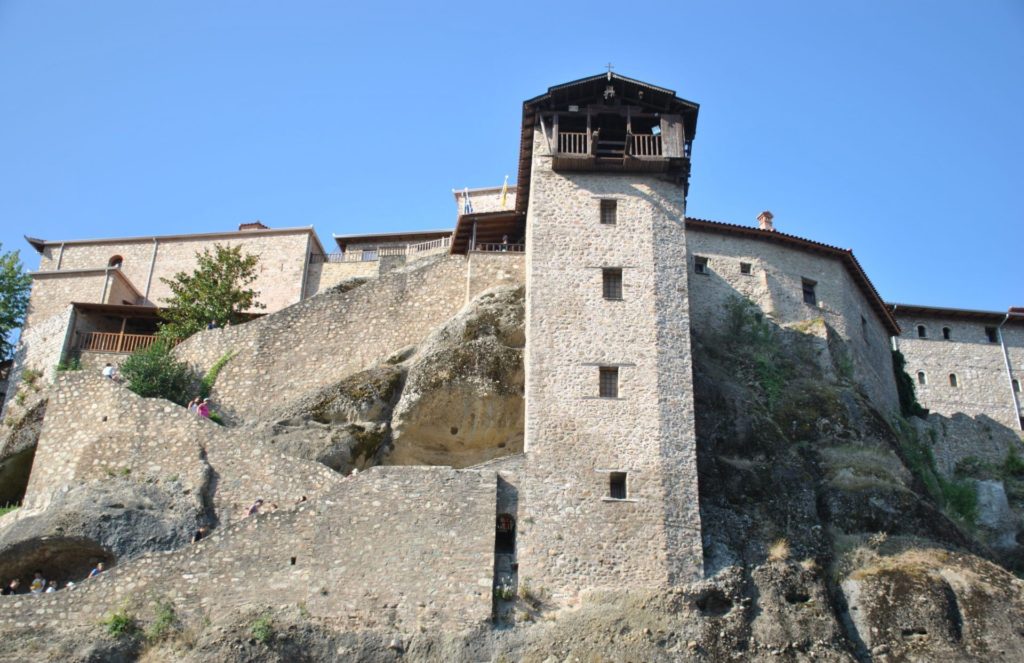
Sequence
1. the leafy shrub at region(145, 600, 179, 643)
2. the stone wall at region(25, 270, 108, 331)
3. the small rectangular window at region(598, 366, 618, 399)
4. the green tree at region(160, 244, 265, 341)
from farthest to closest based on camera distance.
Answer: the stone wall at region(25, 270, 108, 331) → the green tree at region(160, 244, 265, 341) → the small rectangular window at region(598, 366, 618, 399) → the leafy shrub at region(145, 600, 179, 643)

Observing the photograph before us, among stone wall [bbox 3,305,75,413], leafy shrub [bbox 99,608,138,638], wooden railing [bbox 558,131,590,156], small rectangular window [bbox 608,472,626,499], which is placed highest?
wooden railing [bbox 558,131,590,156]

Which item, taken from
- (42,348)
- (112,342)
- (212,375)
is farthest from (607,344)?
(42,348)

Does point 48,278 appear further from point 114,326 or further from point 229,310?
point 229,310

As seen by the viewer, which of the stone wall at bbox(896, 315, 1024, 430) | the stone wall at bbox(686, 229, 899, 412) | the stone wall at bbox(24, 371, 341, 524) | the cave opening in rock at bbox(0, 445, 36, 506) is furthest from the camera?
the stone wall at bbox(896, 315, 1024, 430)

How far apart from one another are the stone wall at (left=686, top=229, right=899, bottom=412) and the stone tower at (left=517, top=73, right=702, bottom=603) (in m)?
6.88

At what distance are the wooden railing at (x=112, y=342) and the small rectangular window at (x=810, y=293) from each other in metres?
23.9

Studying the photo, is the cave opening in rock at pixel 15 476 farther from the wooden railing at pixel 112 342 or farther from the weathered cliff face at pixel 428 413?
the weathered cliff face at pixel 428 413

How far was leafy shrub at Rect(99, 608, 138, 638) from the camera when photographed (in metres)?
22.5

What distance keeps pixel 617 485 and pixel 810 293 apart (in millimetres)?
16071

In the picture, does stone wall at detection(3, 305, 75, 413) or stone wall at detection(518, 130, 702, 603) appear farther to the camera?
stone wall at detection(3, 305, 75, 413)

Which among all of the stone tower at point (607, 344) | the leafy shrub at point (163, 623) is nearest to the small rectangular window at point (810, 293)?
the stone tower at point (607, 344)

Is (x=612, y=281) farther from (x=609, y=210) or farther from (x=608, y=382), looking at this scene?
(x=608, y=382)

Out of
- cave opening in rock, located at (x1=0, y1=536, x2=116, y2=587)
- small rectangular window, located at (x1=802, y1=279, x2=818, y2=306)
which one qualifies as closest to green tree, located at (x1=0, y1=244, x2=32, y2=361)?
cave opening in rock, located at (x1=0, y1=536, x2=116, y2=587)

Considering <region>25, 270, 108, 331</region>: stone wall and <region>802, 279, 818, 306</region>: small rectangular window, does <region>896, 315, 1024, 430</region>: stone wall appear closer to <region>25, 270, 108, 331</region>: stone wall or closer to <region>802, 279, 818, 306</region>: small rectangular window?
<region>802, 279, 818, 306</region>: small rectangular window
